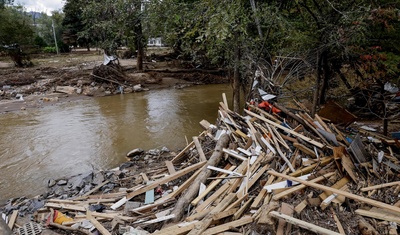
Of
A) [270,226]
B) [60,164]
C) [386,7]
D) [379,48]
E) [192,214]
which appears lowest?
[60,164]

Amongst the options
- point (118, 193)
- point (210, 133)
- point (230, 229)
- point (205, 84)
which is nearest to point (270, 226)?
point (230, 229)

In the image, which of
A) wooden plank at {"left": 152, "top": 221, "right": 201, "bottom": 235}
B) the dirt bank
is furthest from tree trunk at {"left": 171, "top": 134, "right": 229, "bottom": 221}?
the dirt bank

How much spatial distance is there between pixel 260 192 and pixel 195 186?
1.07 meters

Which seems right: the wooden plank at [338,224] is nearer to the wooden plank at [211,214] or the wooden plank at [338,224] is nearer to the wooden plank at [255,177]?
the wooden plank at [255,177]

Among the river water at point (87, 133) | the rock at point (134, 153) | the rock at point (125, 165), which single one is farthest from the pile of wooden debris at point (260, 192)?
the rock at point (134, 153)

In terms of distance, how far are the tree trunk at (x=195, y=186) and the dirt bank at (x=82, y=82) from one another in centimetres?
1159

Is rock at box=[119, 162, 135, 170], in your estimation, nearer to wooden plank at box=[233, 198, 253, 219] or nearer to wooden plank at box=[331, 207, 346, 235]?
wooden plank at box=[233, 198, 253, 219]

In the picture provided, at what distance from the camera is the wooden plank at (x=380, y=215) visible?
3070 millimetres

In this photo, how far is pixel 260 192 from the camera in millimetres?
3869

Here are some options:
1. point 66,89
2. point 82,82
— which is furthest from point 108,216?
point 82,82

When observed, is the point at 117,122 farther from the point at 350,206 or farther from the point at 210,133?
the point at 350,206

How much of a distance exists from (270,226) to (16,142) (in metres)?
8.99

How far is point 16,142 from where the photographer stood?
894 centimetres

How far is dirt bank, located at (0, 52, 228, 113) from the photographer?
14539 millimetres
